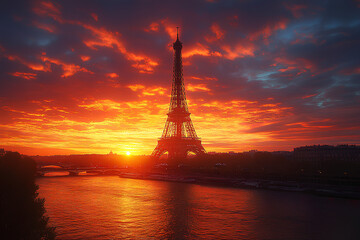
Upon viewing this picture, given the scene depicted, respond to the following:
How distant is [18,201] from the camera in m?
9.23

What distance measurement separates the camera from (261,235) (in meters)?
21.8

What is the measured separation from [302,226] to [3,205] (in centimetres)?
2453

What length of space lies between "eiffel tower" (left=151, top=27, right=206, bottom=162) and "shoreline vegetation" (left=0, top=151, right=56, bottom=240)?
75.5m

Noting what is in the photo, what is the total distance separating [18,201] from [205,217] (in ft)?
72.4

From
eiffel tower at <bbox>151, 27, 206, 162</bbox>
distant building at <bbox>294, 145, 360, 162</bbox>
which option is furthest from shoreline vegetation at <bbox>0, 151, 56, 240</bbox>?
distant building at <bbox>294, 145, 360, 162</bbox>

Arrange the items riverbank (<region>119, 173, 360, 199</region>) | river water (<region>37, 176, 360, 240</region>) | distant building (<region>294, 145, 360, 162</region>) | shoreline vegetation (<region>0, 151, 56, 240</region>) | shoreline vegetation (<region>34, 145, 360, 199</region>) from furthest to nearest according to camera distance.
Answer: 1. distant building (<region>294, 145, 360, 162</region>)
2. shoreline vegetation (<region>34, 145, 360, 199</region>)
3. riverbank (<region>119, 173, 360, 199</region>)
4. river water (<region>37, 176, 360, 240</region>)
5. shoreline vegetation (<region>0, 151, 56, 240</region>)

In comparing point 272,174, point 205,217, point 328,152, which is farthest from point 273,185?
point 328,152

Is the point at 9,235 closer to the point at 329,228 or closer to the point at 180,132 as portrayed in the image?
the point at 329,228

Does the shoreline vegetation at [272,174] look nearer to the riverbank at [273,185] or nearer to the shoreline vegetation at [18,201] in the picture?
the riverbank at [273,185]

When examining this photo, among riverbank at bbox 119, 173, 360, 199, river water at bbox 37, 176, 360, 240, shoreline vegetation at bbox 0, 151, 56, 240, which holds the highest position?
shoreline vegetation at bbox 0, 151, 56, 240

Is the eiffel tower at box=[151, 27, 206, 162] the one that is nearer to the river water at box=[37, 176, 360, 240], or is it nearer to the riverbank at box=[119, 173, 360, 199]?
the riverbank at box=[119, 173, 360, 199]

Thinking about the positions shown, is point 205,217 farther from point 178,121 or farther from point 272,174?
point 178,121

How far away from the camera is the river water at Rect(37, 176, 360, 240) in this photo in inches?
881

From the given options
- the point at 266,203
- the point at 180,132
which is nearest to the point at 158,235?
the point at 266,203
